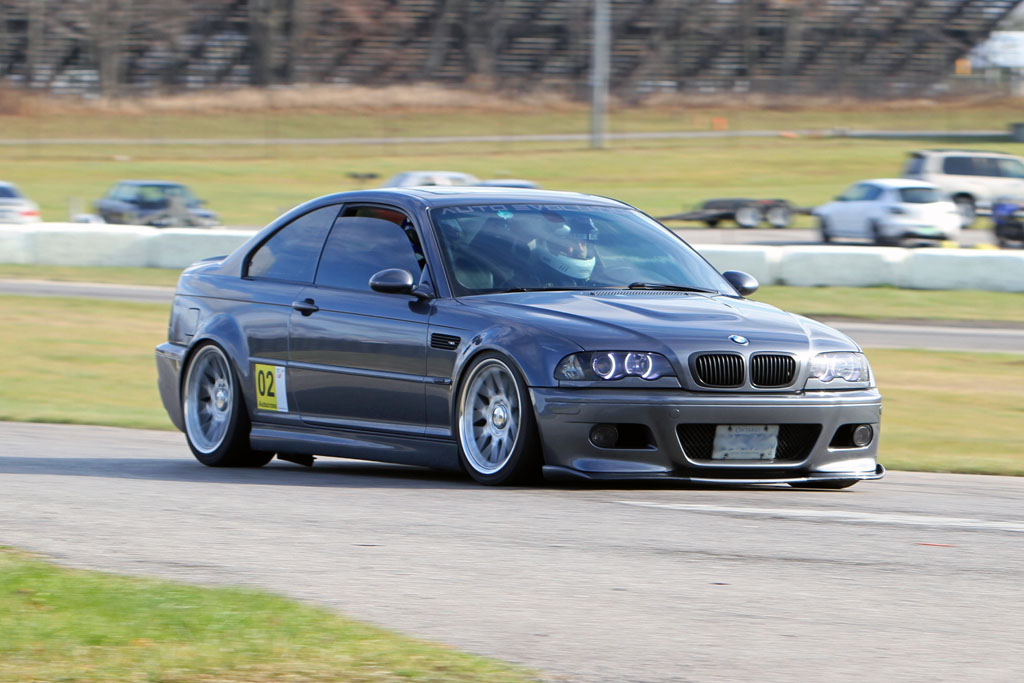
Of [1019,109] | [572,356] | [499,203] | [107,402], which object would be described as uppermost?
[1019,109]

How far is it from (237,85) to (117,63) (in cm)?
527

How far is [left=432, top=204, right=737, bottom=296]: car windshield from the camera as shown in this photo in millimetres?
7719

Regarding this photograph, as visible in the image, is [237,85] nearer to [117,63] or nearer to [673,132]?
[117,63]

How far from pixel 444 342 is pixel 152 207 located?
30344mm

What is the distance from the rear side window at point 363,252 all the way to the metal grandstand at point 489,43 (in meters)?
64.7

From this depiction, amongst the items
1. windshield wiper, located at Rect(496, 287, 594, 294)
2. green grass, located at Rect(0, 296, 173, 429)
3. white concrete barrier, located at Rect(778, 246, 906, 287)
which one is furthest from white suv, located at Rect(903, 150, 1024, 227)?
windshield wiper, located at Rect(496, 287, 594, 294)

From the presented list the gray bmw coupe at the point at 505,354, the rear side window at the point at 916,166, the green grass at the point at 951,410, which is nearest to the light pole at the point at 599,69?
the rear side window at the point at 916,166

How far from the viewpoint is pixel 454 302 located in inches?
295

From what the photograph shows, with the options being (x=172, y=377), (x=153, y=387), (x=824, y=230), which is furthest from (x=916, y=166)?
(x=172, y=377)

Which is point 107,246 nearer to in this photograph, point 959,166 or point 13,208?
point 13,208

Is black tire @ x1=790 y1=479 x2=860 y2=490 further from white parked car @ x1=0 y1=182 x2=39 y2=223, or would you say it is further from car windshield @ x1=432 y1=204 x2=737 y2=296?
white parked car @ x1=0 y1=182 x2=39 y2=223

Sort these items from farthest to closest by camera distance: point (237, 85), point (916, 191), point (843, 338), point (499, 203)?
1. point (237, 85)
2. point (916, 191)
3. point (499, 203)
4. point (843, 338)

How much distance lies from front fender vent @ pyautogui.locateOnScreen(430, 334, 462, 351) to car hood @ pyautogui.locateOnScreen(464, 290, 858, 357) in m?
0.20

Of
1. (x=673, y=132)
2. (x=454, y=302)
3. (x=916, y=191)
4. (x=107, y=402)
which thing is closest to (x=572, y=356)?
(x=454, y=302)
